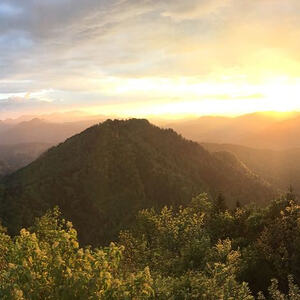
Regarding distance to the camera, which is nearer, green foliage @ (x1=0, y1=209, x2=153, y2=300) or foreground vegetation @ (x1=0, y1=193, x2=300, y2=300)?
green foliage @ (x1=0, y1=209, x2=153, y2=300)

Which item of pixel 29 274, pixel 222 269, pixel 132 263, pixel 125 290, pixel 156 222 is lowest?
pixel 132 263

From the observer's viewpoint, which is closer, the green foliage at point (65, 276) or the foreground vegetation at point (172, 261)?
the green foliage at point (65, 276)

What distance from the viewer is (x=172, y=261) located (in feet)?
143

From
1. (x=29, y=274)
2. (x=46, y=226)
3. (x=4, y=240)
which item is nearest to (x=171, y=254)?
(x=46, y=226)

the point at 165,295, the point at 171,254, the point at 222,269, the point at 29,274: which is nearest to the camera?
the point at 29,274

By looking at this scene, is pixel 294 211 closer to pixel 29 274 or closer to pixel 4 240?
pixel 4 240

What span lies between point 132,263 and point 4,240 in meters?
20.0

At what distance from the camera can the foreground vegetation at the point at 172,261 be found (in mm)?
20375

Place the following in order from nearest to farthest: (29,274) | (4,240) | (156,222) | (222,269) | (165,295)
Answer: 1. (29,274)
2. (165,295)
3. (222,269)
4. (4,240)
5. (156,222)

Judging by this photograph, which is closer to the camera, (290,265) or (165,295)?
(165,295)

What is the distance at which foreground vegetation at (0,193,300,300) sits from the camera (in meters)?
20.4

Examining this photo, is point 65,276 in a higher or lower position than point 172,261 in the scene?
higher

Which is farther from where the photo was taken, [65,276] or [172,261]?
[172,261]

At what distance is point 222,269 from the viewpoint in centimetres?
3092
